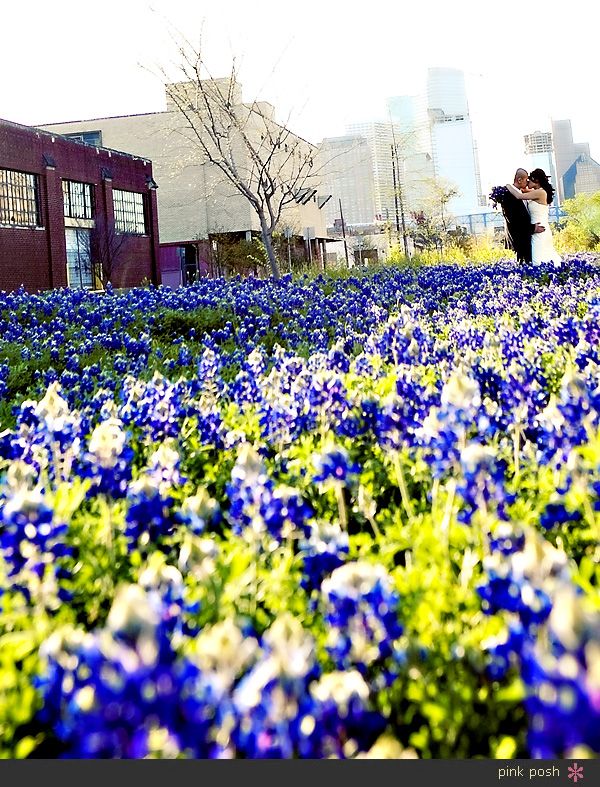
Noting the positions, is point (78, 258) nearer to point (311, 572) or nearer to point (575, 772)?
point (311, 572)

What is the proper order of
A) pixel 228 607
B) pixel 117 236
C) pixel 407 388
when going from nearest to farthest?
pixel 228 607 → pixel 407 388 → pixel 117 236

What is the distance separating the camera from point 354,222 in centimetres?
11281

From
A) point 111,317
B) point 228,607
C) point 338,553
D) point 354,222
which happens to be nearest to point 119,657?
point 228,607

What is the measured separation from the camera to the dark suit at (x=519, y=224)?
1723 cm

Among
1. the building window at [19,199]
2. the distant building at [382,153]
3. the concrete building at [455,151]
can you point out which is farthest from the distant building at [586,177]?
the building window at [19,199]

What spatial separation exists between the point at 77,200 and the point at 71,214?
4.15 feet

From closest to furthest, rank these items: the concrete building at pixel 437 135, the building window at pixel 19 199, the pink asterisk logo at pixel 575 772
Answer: the pink asterisk logo at pixel 575 772 → the building window at pixel 19 199 → the concrete building at pixel 437 135

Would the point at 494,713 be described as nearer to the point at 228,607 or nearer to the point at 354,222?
the point at 228,607

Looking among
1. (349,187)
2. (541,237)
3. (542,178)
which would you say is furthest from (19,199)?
(349,187)

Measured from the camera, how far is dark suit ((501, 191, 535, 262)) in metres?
17.2

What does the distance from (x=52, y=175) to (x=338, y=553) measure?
37.5m

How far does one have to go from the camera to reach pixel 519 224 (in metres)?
17.4

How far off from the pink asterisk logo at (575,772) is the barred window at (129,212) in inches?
1714

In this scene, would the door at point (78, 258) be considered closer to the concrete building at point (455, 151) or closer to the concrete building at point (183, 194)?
the concrete building at point (183, 194)
